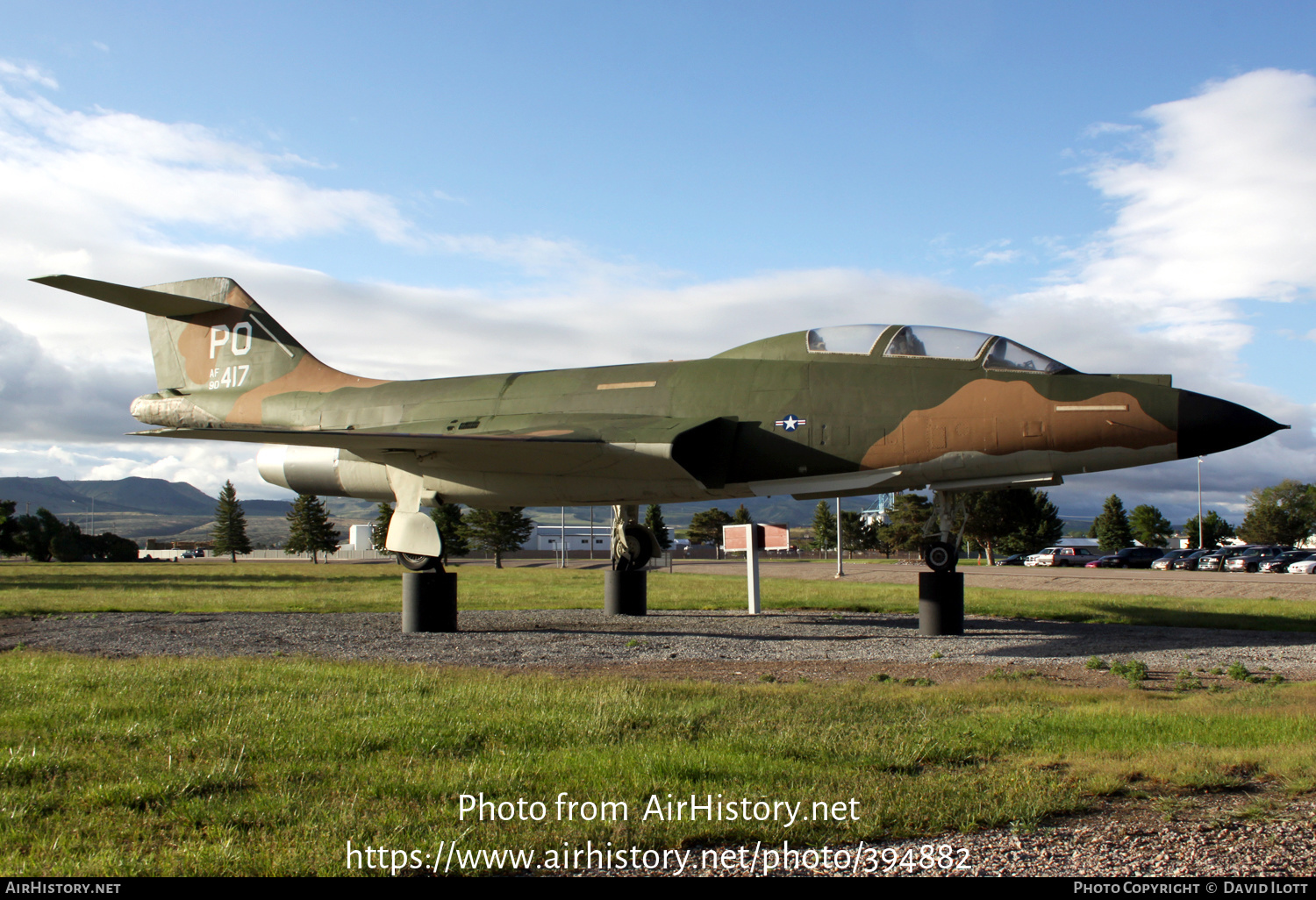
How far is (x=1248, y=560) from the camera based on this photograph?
157 ft

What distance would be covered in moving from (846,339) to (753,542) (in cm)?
609

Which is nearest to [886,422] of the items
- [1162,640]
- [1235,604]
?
[1162,640]

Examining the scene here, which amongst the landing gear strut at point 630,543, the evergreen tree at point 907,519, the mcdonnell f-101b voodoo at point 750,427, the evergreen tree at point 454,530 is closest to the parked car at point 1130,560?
the evergreen tree at point 907,519

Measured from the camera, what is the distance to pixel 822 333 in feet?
38.5

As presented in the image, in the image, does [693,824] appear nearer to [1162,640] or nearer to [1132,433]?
[1132,433]

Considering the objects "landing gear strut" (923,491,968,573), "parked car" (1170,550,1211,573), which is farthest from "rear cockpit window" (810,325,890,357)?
"parked car" (1170,550,1211,573)

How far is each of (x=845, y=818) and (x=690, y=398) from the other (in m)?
8.40

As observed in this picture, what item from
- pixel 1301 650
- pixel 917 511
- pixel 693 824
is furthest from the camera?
pixel 917 511

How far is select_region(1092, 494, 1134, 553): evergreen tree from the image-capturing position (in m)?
80.1

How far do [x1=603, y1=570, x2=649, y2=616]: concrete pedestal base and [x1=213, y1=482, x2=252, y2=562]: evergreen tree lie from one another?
3346 inches

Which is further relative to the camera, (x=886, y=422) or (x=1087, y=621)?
(x=1087, y=621)

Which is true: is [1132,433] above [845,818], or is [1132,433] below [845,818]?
above

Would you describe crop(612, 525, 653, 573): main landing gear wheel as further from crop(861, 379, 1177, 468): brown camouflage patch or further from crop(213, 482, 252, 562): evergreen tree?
crop(213, 482, 252, 562): evergreen tree

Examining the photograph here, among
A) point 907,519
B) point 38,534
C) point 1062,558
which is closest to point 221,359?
point 1062,558
